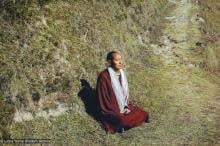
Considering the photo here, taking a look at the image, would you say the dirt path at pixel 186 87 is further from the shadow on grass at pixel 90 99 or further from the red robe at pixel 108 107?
the shadow on grass at pixel 90 99

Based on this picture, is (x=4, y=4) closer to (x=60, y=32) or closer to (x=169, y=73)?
(x=60, y=32)

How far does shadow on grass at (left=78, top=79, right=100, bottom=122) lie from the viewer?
18.3 metres

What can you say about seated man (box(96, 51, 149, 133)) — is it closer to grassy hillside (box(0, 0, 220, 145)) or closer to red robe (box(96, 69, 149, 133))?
red robe (box(96, 69, 149, 133))

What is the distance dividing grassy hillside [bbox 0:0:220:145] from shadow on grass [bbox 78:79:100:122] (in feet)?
0.59

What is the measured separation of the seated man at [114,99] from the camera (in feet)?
58.5

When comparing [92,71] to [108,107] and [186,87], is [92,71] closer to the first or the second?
[108,107]

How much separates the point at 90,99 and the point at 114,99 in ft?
3.61

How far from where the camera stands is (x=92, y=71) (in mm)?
19766

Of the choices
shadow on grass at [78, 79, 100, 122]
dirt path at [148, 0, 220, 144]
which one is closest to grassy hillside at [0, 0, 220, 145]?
Result: dirt path at [148, 0, 220, 144]

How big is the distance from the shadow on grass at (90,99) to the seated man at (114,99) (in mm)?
376

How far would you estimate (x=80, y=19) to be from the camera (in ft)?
68.4

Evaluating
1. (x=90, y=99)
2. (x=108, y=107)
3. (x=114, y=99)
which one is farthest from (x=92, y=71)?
(x=108, y=107)

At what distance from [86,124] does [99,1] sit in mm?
7126

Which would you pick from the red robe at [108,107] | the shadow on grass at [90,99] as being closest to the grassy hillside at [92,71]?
the shadow on grass at [90,99]
